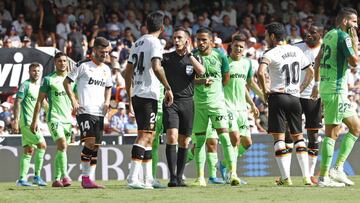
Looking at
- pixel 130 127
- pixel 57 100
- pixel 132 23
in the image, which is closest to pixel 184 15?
pixel 132 23

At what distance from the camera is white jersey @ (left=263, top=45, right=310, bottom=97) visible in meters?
15.9

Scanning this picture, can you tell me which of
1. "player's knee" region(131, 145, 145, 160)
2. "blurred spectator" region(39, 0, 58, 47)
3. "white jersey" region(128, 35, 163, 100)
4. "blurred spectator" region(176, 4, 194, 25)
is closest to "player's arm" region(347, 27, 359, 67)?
"white jersey" region(128, 35, 163, 100)

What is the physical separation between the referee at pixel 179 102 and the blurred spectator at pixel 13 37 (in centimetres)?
1150

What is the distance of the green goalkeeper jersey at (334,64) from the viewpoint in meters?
15.3

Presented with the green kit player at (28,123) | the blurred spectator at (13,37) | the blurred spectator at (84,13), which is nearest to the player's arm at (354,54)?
the green kit player at (28,123)

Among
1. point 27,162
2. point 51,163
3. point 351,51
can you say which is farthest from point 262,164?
point 351,51

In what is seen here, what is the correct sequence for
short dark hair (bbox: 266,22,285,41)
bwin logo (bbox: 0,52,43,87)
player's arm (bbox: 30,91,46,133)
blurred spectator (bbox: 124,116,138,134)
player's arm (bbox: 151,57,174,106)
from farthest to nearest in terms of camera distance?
blurred spectator (bbox: 124,116,138,134) → bwin logo (bbox: 0,52,43,87) → player's arm (bbox: 30,91,46,133) → short dark hair (bbox: 266,22,285,41) → player's arm (bbox: 151,57,174,106)

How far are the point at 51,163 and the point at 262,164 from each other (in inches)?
190

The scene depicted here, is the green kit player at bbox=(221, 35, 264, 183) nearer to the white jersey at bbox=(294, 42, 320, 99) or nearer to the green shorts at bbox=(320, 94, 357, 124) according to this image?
the white jersey at bbox=(294, 42, 320, 99)

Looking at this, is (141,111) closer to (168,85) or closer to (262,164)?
(168,85)

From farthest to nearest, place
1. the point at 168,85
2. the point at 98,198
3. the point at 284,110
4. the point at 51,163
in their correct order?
the point at 51,163
the point at 284,110
the point at 168,85
the point at 98,198

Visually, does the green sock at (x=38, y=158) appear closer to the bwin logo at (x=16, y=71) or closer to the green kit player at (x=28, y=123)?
the green kit player at (x=28, y=123)

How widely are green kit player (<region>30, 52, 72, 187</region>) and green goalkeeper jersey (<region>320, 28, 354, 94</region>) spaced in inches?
197

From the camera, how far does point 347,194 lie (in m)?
13.9
